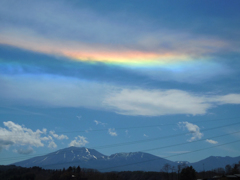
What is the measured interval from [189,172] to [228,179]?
50.2 meters

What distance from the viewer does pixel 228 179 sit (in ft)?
455

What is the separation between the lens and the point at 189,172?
614ft

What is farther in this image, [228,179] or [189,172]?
[189,172]
